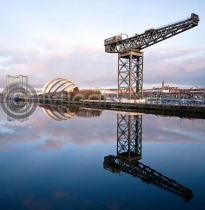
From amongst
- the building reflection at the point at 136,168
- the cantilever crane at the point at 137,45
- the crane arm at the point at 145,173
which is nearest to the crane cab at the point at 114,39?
the cantilever crane at the point at 137,45

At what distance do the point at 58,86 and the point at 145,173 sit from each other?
76.4m

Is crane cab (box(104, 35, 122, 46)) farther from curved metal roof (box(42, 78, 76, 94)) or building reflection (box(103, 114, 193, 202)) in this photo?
curved metal roof (box(42, 78, 76, 94))

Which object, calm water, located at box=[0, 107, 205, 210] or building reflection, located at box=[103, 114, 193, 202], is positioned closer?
calm water, located at box=[0, 107, 205, 210]

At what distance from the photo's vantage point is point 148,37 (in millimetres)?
27875

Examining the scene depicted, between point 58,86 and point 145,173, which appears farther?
point 58,86

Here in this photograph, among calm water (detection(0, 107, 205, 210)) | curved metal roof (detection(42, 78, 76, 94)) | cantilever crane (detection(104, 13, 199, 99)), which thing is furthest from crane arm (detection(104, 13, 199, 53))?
curved metal roof (detection(42, 78, 76, 94))

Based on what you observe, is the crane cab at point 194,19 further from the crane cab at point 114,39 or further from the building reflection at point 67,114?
the building reflection at point 67,114

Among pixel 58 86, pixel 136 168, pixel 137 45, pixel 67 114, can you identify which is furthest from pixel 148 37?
pixel 58 86

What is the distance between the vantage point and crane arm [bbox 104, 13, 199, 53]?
81.8 feet

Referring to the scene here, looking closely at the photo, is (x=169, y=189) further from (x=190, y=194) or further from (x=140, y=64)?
(x=140, y=64)

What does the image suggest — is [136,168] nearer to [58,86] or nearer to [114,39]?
[114,39]

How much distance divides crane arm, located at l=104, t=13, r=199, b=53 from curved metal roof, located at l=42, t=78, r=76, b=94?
48.4 metres

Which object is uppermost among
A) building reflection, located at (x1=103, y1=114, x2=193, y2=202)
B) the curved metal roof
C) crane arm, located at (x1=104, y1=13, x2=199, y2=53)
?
crane arm, located at (x1=104, y1=13, x2=199, y2=53)

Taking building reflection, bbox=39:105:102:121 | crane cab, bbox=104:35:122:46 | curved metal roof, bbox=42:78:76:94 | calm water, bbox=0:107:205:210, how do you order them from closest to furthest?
1. calm water, bbox=0:107:205:210
2. building reflection, bbox=39:105:102:121
3. crane cab, bbox=104:35:122:46
4. curved metal roof, bbox=42:78:76:94
